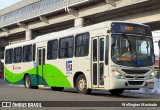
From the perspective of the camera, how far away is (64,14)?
44.5m

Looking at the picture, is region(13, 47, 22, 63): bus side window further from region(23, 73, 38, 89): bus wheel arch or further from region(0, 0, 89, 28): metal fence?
region(0, 0, 89, 28): metal fence

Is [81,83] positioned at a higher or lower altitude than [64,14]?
lower

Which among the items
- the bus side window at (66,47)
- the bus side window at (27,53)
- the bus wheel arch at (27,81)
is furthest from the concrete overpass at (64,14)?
the bus side window at (66,47)

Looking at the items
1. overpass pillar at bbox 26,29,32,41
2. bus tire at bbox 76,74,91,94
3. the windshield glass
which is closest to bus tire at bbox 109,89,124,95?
bus tire at bbox 76,74,91,94

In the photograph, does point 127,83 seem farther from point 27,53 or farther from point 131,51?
point 27,53

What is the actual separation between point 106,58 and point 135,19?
21.9 metres

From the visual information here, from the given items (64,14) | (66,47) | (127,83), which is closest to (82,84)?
(66,47)

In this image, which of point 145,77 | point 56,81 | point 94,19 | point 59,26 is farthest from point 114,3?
point 145,77

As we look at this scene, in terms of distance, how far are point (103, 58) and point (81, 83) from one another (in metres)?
1.95

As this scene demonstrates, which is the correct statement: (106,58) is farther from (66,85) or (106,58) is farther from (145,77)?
(66,85)

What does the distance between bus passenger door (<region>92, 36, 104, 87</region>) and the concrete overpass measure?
18.0 m

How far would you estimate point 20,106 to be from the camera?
10141 mm

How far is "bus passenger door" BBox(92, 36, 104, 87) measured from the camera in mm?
15008

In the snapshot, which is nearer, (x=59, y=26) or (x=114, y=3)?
(x=114, y=3)
